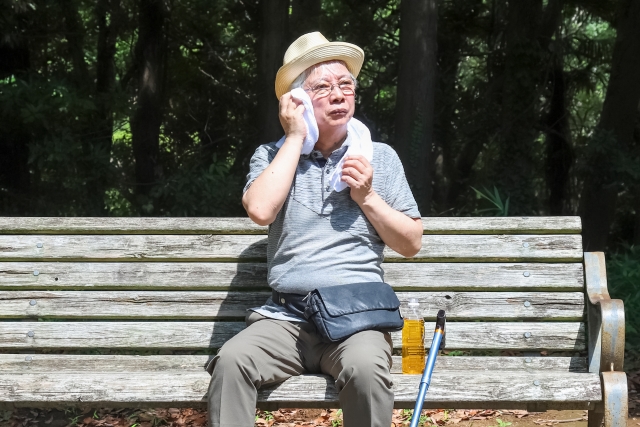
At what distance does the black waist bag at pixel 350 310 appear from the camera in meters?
3.15

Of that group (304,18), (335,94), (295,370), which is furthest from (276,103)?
(295,370)

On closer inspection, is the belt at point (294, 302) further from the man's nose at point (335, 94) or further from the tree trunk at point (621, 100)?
the tree trunk at point (621, 100)

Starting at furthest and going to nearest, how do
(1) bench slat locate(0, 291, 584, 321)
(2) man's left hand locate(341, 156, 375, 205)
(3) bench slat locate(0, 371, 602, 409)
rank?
1. (1) bench slat locate(0, 291, 584, 321)
2. (2) man's left hand locate(341, 156, 375, 205)
3. (3) bench slat locate(0, 371, 602, 409)

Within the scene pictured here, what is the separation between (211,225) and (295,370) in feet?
3.16

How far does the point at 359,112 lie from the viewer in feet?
31.2

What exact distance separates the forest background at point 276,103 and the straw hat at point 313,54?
10.1 feet

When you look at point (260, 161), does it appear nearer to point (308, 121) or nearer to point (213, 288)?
point (308, 121)

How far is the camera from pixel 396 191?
11.5ft

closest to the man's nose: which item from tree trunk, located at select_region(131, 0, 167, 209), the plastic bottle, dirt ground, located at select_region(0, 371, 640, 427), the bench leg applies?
the plastic bottle

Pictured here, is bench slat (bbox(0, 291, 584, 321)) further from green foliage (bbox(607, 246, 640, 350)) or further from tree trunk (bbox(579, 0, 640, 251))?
tree trunk (bbox(579, 0, 640, 251))

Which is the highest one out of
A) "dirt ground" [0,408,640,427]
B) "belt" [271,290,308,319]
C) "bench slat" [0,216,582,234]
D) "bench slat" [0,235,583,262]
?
"bench slat" [0,216,582,234]

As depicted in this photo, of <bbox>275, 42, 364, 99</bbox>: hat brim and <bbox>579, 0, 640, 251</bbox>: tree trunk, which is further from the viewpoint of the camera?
<bbox>579, 0, 640, 251</bbox>: tree trunk

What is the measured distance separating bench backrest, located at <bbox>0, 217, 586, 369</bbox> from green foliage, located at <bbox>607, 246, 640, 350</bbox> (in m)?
Result: 2.01

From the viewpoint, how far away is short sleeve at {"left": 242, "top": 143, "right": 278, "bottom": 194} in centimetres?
347
